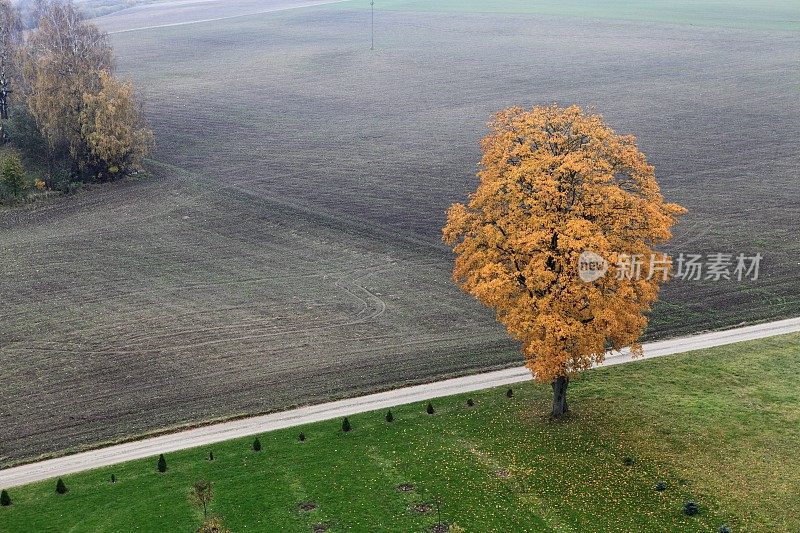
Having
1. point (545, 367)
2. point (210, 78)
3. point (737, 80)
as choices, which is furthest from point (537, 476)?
point (210, 78)

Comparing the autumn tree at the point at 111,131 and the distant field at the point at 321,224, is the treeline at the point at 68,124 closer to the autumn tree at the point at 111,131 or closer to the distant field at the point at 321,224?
the autumn tree at the point at 111,131

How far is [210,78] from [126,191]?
50.4 meters

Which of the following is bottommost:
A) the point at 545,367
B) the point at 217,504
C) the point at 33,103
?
the point at 217,504

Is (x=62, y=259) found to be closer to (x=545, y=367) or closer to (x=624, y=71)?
(x=545, y=367)

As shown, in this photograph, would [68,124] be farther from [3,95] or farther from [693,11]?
[693,11]

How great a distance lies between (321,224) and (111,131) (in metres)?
26.7

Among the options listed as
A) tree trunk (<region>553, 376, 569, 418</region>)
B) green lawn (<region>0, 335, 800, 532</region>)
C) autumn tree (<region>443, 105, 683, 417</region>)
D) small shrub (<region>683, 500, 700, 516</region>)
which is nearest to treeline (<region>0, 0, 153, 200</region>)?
green lawn (<region>0, 335, 800, 532</region>)

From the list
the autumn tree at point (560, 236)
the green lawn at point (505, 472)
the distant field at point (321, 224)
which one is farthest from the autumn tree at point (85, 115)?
the autumn tree at point (560, 236)

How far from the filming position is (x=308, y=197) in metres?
92.8

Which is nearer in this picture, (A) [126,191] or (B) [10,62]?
(A) [126,191]

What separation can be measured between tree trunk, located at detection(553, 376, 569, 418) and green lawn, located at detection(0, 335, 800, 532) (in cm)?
62

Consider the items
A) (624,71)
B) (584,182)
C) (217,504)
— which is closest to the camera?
(217,504)

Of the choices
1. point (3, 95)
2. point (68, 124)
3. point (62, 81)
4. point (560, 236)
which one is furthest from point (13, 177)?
point (560, 236)

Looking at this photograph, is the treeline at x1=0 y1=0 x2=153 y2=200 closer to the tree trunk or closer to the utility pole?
the utility pole
